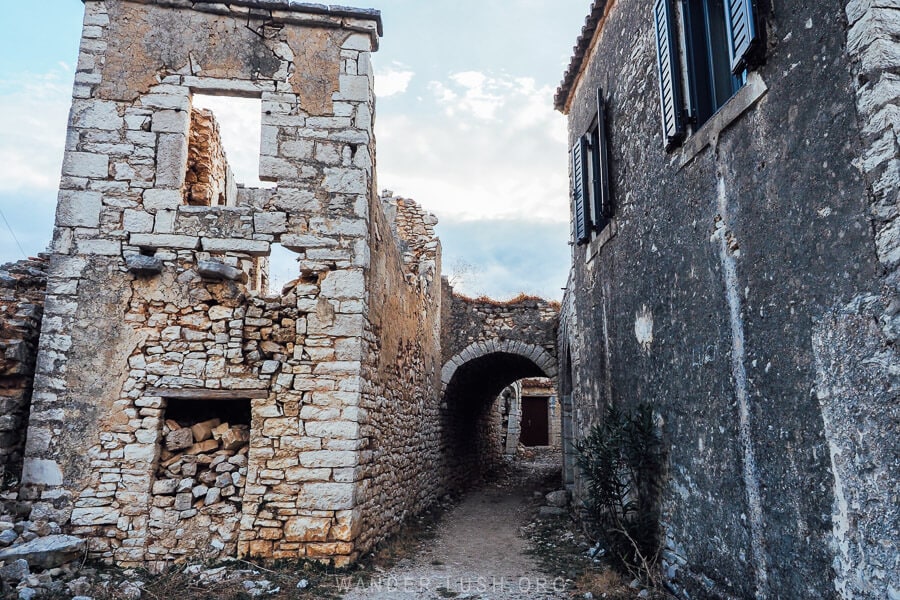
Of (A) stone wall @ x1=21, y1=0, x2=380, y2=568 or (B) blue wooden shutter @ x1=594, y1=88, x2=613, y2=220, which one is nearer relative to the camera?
(A) stone wall @ x1=21, y1=0, x2=380, y2=568

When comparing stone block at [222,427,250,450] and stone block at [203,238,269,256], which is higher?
stone block at [203,238,269,256]

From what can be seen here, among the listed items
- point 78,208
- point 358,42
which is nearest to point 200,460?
point 78,208

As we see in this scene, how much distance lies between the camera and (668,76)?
4.57 m

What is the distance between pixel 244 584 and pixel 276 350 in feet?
6.64

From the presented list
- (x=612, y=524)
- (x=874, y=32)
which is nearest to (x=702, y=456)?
(x=612, y=524)

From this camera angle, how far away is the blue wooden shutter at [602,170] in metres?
6.39

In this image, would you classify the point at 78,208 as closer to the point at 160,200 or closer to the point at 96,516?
the point at 160,200

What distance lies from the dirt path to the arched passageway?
2.25 m

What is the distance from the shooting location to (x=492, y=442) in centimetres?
1620

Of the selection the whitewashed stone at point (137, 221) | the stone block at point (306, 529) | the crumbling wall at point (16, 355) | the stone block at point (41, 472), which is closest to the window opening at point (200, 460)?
the stone block at point (306, 529)

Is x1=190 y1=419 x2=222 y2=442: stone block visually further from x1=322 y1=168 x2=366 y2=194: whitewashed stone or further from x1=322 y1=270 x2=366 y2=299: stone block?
x1=322 y1=168 x2=366 y2=194: whitewashed stone

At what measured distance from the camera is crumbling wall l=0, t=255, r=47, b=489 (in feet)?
17.5

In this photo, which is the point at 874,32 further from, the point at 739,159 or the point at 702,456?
the point at 702,456

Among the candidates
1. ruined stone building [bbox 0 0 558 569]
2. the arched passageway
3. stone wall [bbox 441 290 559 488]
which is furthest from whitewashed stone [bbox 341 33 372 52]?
the arched passageway
